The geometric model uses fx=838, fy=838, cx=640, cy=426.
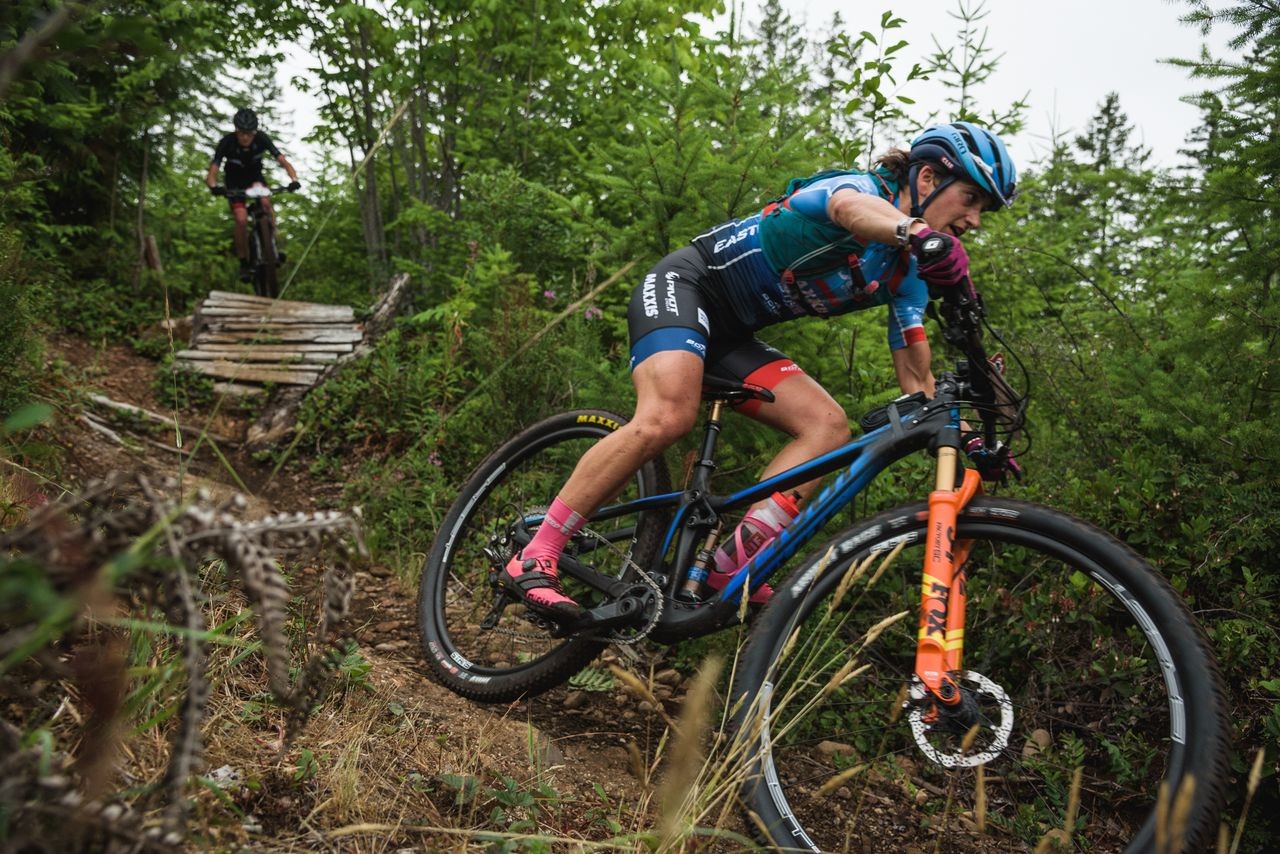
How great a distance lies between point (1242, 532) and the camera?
3.00 meters

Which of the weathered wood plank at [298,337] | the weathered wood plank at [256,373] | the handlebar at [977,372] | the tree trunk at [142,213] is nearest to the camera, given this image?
the handlebar at [977,372]

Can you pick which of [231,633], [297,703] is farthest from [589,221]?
[297,703]

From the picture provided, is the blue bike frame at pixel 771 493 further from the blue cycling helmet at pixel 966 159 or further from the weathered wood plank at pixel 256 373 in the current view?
the weathered wood plank at pixel 256 373

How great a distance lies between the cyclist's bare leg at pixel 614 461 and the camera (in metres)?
3.13

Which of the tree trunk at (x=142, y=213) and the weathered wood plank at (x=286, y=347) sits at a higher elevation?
the tree trunk at (x=142, y=213)

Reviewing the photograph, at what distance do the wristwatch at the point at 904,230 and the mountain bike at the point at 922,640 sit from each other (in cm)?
23

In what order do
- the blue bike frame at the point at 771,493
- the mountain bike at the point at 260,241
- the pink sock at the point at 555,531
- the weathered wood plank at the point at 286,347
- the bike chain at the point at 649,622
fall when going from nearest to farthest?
the blue bike frame at the point at 771,493 < the bike chain at the point at 649,622 < the pink sock at the point at 555,531 < the weathered wood plank at the point at 286,347 < the mountain bike at the point at 260,241

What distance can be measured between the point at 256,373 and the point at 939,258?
6.57 m

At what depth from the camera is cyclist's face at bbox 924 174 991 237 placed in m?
2.94

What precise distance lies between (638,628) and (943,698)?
3.87ft

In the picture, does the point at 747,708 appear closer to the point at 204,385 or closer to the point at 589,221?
the point at 589,221

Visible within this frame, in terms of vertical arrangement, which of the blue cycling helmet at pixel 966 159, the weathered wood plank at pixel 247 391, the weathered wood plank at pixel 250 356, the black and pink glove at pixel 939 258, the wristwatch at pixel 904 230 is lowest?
the weathered wood plank at pixel 247 391

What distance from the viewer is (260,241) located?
1023 cm

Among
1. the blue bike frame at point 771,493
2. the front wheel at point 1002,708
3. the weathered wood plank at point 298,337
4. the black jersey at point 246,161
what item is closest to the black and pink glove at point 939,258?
the blue bike frame at point 771,493
